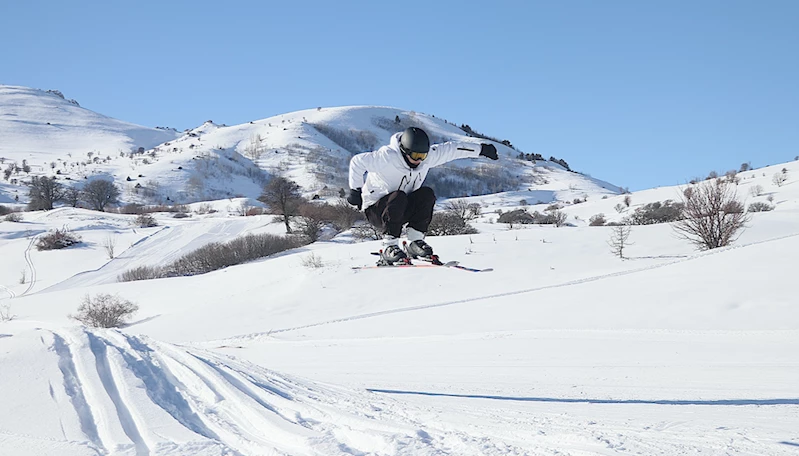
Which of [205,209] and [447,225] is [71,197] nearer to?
[205,209]

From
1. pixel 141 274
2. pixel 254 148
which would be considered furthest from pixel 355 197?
pixel 254 148

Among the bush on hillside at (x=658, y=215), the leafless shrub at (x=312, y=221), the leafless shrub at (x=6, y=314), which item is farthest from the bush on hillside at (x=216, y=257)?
the bush on hillside at (x=658, y=215)

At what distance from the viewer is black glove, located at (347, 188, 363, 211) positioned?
7.78m

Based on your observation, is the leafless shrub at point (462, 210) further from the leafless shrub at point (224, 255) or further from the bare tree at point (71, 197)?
the bare tree at point (71, 197)

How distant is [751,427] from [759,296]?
1019cm

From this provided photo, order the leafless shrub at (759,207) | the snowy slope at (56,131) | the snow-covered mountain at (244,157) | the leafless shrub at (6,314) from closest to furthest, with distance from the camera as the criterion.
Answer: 1. the leafless shrub at (6,314)
2. the leafless shrub at (759,207)
3. the snow-covered mountain at (244,157)
4. the snowy slope at (56,131)

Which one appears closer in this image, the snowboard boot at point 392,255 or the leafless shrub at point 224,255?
the snowboard boot at point 392,255

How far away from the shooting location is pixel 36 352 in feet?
13.6

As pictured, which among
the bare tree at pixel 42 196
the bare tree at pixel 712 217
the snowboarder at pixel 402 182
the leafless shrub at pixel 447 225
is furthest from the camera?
the bare tree at pixel 42 196

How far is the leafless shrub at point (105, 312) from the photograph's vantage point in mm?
23266

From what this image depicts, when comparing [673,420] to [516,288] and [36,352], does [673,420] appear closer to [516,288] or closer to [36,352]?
[36,352]

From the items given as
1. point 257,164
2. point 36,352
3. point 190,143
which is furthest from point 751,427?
point 190,143

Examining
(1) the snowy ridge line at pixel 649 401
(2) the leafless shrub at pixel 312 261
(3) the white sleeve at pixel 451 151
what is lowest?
(1) the snowy ridge line at pixel 649 401

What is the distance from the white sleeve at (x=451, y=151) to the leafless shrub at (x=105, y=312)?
18921mm
